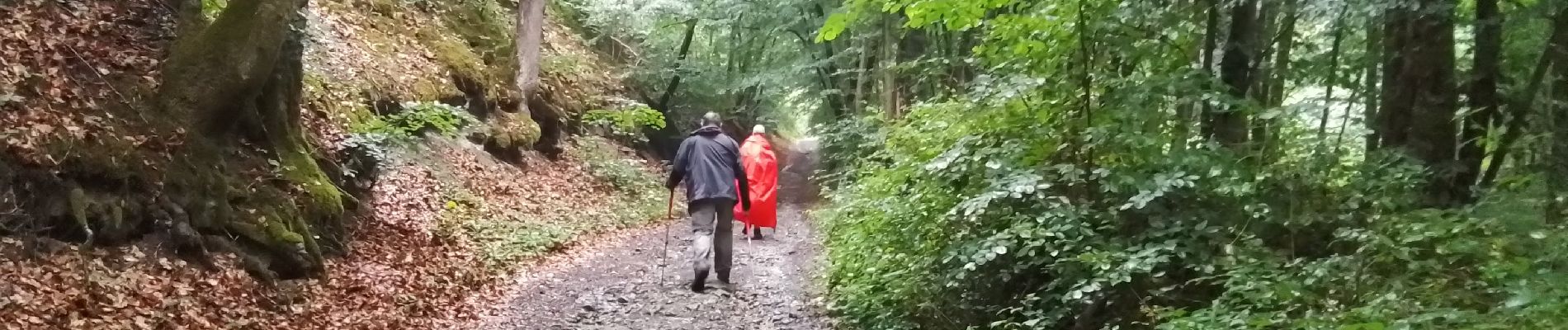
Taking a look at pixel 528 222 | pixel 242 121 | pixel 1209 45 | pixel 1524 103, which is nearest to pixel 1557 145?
pixel 1524 103

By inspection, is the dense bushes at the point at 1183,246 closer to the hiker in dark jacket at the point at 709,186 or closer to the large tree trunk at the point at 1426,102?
the large tree trunk at the point at 1426,102

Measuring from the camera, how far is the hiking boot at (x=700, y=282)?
23.7 feet

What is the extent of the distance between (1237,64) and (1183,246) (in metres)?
2.16

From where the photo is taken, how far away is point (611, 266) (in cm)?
898

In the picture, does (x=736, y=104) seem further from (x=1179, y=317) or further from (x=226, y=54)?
(x=1179, y=317)

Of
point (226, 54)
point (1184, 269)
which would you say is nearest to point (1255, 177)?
point (1184, 269)

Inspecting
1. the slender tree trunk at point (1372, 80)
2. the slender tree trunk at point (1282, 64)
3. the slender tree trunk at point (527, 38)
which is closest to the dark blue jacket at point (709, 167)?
the slender tree trunk at point (1282, 64)

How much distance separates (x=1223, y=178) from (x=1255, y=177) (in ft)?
0.56

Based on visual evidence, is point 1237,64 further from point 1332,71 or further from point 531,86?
point 531,86

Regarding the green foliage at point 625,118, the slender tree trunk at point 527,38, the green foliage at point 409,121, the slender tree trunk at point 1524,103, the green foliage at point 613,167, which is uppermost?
the slender tree trunk at point 1524,103

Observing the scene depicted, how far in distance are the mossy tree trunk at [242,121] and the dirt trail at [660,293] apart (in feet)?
4.94

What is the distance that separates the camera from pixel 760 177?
1016 cm

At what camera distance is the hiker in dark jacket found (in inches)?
281

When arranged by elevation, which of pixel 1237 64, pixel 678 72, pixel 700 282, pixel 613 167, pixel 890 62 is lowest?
pixel 613 167
